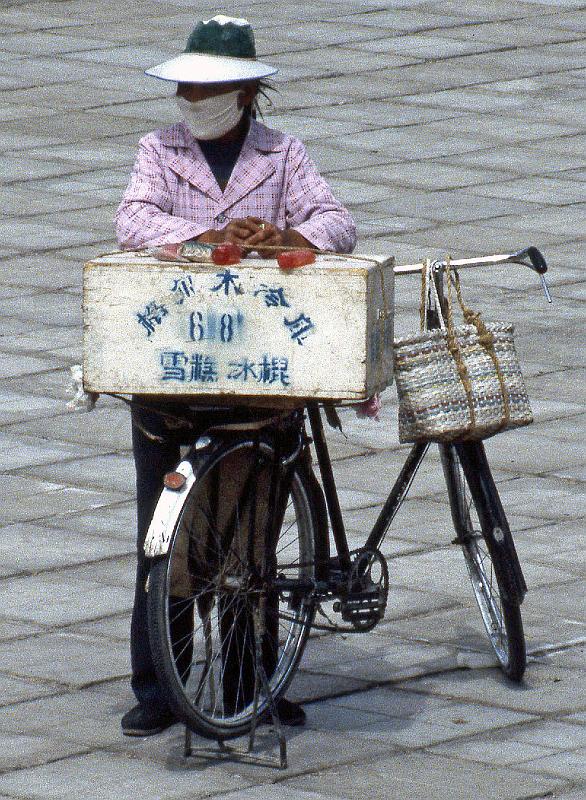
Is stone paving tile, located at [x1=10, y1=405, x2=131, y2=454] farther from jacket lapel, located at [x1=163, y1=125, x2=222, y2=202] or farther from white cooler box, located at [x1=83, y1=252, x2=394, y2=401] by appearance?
white cooler box, located at [x1=83, y1=252, x2=394, y2=401]

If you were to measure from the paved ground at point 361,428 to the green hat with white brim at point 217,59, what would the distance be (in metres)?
1.66

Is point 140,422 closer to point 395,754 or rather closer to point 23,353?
point 395,754

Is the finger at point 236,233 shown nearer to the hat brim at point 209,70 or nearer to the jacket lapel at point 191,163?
the jacket lapel at point 191,163

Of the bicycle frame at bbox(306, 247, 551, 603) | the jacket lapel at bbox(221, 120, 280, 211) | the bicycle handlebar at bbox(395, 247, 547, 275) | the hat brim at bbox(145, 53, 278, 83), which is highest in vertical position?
the hat brim at bbox(145, 53, 278, 83)

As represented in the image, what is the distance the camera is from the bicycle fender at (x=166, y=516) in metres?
4.79

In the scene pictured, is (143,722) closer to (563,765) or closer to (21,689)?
(21,689)

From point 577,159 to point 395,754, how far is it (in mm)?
9076

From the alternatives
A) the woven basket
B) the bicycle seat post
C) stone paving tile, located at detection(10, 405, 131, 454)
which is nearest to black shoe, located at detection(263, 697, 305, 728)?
the bicycle seat post

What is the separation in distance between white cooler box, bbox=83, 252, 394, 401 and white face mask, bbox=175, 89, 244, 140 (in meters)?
0.48

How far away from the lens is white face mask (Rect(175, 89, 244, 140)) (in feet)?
16.8

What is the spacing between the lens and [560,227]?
38.3 feet

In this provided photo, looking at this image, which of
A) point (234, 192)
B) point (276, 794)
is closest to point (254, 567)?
point (276, 794)

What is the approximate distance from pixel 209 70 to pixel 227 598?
1.34m

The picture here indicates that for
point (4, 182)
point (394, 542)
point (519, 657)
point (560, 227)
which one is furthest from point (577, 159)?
point (519, 657)
